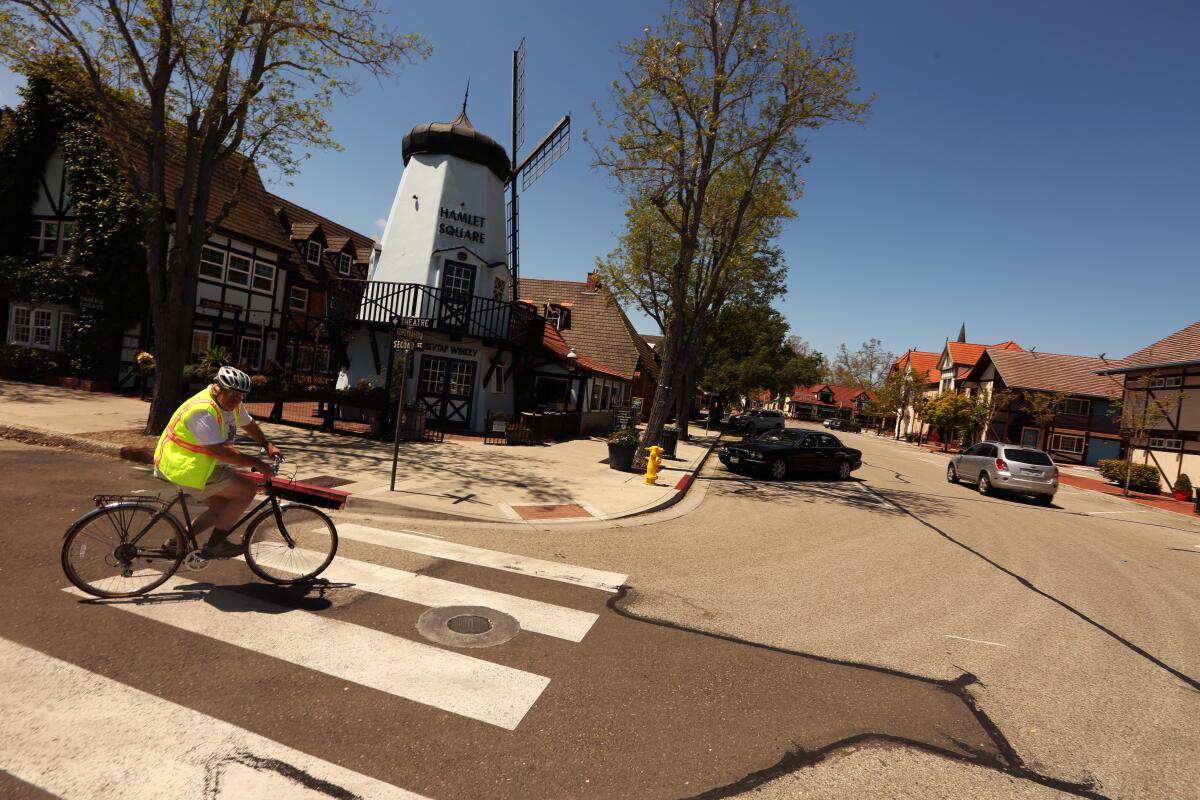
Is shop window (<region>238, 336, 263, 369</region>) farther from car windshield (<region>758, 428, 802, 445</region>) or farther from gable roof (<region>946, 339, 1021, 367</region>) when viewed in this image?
gable roof (<region>946, 339, 1021, 367</region>)

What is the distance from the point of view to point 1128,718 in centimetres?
402

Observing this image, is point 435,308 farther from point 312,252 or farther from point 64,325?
point 312,252

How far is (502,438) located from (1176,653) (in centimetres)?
1514

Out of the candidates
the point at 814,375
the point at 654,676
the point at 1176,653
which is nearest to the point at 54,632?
the point at 654,676

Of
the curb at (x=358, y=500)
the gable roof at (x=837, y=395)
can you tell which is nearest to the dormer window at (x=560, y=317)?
the curb at (x=358, y=500)

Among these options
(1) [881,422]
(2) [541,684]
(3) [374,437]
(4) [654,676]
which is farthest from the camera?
(1) [881,422]

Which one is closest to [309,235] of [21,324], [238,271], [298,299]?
[298,299]

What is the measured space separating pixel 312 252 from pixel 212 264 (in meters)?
7.26

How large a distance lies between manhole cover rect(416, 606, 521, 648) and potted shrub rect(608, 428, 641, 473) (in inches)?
393

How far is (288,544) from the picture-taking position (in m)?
4.97

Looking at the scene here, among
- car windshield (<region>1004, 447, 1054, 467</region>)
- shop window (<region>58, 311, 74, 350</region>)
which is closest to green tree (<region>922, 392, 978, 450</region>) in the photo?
car windshield (<region>1004, 447, 1054, 467</region>)

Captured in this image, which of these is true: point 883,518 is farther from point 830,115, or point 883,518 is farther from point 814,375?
point 814,375

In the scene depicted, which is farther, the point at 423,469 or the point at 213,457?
the point at 423,469

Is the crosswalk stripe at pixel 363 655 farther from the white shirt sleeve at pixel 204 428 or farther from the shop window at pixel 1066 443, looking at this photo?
the shop window at pixel 1066 443
